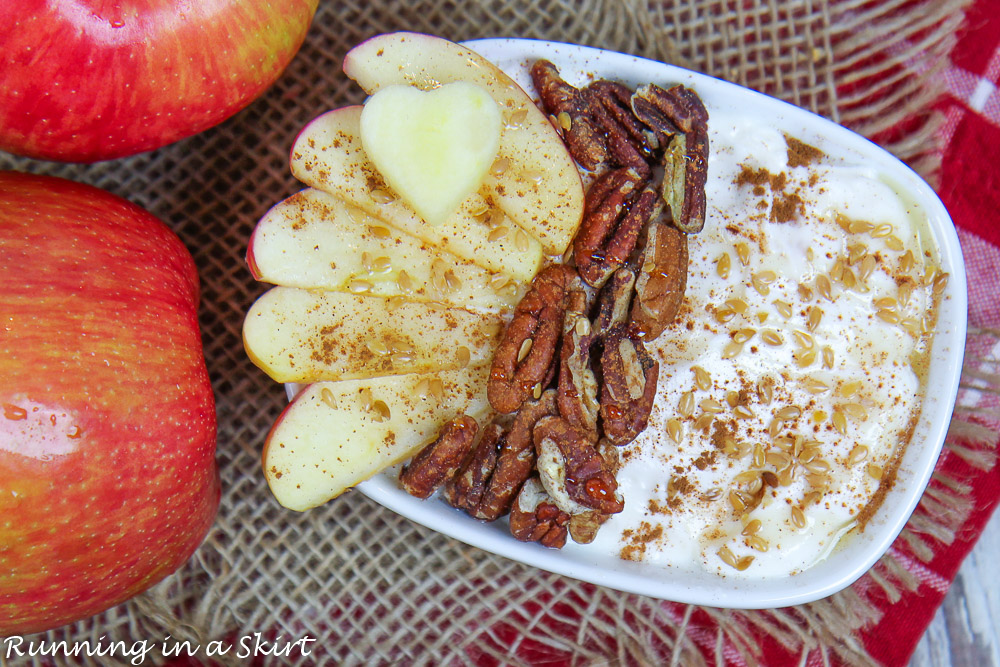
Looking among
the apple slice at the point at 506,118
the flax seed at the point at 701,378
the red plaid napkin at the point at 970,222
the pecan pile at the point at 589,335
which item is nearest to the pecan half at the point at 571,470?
the pecan pile at the point at 589,335

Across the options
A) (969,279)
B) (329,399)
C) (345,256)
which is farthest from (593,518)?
(969,279)

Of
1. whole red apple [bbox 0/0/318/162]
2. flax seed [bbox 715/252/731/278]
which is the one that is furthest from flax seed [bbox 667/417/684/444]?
whole red apple [bbox 0/0/318/162]

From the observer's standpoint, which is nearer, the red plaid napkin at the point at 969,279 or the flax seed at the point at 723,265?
the flax seed at the point at 723,265

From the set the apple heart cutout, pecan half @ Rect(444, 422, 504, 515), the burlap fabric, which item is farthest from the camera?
the burlap fabric

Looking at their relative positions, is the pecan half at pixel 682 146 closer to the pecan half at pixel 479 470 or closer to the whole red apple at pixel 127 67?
the pecan half at pixel 479 470

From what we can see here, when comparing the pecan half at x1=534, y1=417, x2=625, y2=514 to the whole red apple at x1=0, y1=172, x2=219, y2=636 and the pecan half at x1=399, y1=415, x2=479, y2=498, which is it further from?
the whole red apple at x1=0, y1=172, x2=219, y2=636

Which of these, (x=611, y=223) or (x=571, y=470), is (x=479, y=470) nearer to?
(x=571, y=470)
